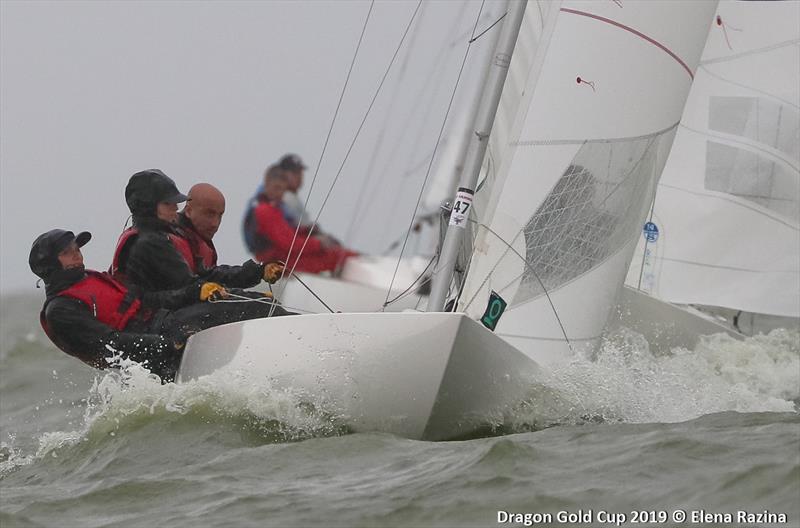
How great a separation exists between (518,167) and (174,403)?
1689 millimetres

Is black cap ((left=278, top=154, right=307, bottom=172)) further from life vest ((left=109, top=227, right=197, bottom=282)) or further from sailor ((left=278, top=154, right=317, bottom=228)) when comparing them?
life vest ((left=109, top=227, right=197, bottom=282))

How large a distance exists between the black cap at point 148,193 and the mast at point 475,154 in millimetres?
1095

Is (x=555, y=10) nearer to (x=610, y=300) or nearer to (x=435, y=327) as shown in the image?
(x=610, y=300)

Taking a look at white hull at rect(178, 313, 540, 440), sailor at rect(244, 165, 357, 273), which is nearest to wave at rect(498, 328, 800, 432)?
white hull at rect(178, 313, 540, 440)

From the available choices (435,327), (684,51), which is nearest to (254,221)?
(684,51)

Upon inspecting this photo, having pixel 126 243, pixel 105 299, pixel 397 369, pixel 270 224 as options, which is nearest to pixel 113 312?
pixel 105 299

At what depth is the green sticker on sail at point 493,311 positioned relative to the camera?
5.71m

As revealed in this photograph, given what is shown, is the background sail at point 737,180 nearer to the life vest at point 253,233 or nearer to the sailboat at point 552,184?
the life vest at point 253,233

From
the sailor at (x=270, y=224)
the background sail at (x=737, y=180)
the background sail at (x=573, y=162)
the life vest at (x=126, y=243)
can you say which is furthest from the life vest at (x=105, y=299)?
the background sail at (x=737, y=180)

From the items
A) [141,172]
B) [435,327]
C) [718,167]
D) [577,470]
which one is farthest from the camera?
[718,167]

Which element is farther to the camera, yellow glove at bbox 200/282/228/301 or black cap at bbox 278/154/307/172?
black cap at bbox 278/154/307/172

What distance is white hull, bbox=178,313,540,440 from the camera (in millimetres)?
4988

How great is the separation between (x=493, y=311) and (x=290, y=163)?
3.61m

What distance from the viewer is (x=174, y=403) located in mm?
5547
